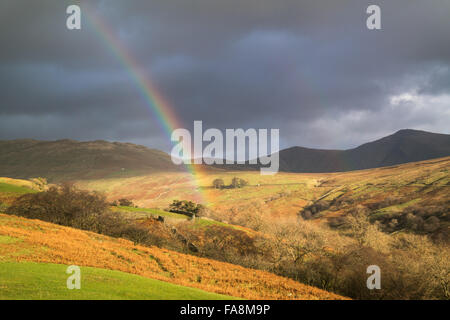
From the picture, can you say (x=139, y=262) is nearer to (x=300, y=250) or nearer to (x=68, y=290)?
Answer: (x=68, y=290)

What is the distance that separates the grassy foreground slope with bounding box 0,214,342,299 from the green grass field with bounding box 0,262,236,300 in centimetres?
311

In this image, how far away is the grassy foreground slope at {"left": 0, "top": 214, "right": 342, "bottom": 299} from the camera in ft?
80.6

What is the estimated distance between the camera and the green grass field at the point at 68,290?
1461 cm

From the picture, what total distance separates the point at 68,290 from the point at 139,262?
15954mm

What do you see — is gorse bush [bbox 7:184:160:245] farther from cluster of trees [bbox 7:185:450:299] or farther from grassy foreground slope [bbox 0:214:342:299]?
grassy foreground slope [bbox 0:214:342:299]

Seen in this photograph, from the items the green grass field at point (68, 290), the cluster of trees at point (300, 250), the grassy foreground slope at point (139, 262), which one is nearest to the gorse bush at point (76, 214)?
the cluster of trees at point (300, 250)

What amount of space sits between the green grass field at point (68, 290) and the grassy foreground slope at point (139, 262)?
3.11 m

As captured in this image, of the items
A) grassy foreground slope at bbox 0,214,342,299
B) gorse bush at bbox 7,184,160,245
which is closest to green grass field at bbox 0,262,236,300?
grassy foreground slope at bbox 0,214,342,299

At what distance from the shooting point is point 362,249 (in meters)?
43.1

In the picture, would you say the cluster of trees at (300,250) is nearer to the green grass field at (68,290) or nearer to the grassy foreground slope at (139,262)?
the grassy foreground slope at (139,262)

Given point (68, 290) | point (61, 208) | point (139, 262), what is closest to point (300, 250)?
point (139, 262)

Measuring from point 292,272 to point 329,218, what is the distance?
89.6 metres

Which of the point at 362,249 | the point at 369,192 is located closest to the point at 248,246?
the point at 362,249
